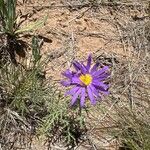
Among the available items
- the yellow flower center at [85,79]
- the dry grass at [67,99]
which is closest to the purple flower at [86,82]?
the yellow flower center at [85,79]

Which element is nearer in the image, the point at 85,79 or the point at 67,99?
the point at 85,79

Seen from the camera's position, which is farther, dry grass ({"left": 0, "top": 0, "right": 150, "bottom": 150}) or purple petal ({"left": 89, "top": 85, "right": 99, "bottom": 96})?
dry grass ({"left": 0, "top": 0, "right": 150, "bottom": 150})

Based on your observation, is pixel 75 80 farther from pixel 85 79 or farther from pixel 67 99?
pixel 67 99

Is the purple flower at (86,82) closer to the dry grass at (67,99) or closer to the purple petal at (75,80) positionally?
the purple petal at (75,80)

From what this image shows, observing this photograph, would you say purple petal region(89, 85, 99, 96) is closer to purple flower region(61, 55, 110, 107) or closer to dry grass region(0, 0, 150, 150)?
purple flower region(61, 55, 110, 107)

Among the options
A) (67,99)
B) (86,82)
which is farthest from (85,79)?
(67,99)

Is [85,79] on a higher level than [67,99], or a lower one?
higher

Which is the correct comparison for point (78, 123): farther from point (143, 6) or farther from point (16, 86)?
point (143, 6)

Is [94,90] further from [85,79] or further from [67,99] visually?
[67,99]

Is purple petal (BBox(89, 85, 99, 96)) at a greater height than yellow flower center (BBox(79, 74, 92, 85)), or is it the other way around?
yellow flower center (BBox(79, 74, 92, 85))

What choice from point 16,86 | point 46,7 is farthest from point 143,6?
point 16,86

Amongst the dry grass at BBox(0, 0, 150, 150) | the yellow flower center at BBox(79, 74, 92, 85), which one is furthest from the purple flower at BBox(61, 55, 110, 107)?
the dry grass at BBox(0, 0, 150, 150)
